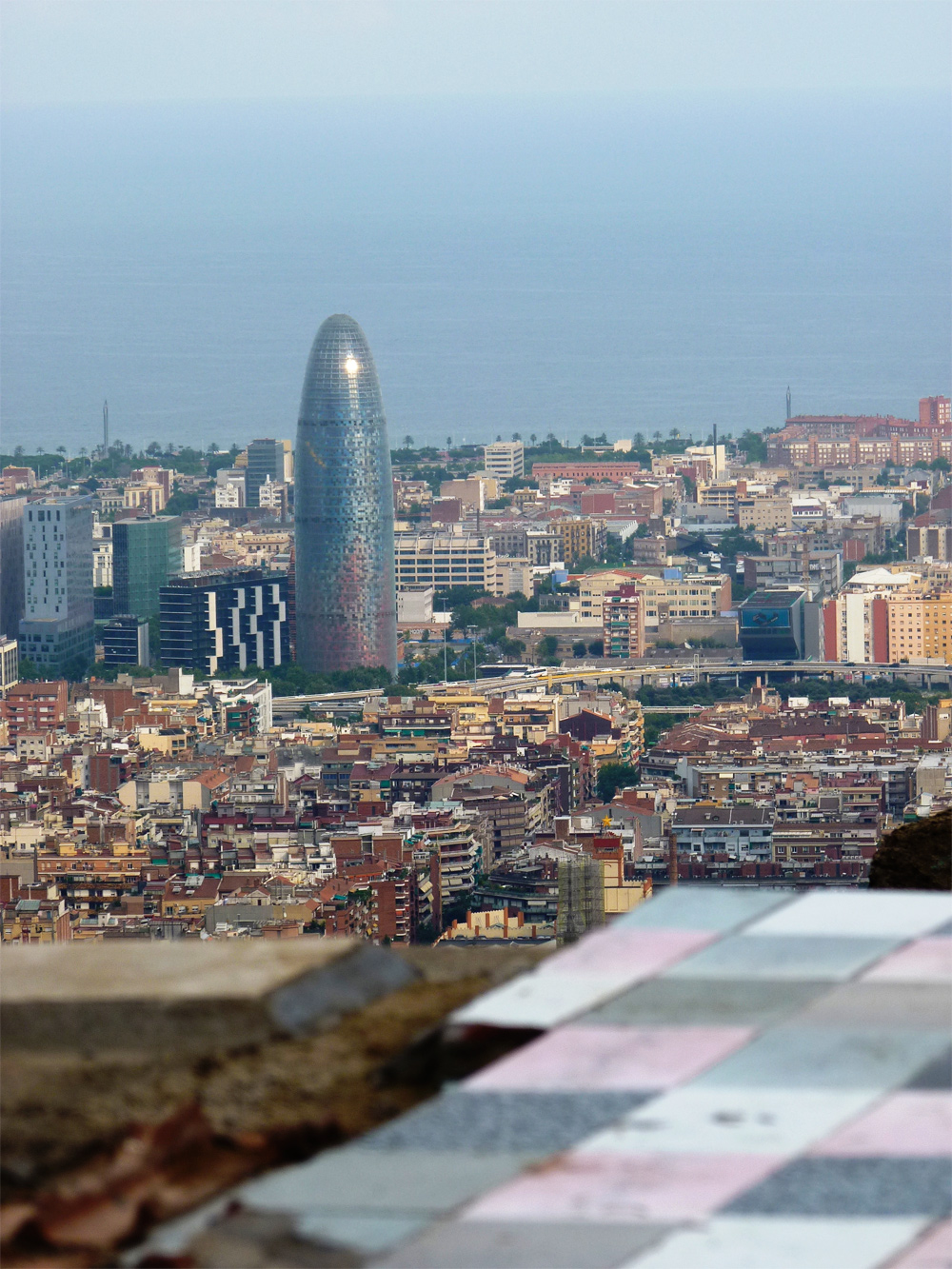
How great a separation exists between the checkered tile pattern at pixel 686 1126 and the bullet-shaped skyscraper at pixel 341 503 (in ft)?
68.0

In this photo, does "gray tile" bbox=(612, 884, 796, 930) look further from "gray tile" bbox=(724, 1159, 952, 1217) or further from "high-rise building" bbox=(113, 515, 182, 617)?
"high-rise building" bbox=(113, 515, 182, 617)

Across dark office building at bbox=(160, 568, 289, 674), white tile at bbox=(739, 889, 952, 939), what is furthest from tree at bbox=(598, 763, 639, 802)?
white tile at bbox=(739, 889, 952, 939)

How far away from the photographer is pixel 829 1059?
0.67 m

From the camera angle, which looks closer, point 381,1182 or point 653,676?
point 381,1182

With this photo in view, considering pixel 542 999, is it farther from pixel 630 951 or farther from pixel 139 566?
pixel 139 566

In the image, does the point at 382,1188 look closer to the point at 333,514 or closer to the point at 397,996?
the point at 397,996

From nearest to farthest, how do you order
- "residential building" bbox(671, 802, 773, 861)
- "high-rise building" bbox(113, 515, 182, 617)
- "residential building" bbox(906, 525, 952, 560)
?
"residential building" bbox(671, 802, 773, 861) < "high-rise building" bbox(113, 515, 182, 617) < "residential building" bbox(906, 525, 952, 560)

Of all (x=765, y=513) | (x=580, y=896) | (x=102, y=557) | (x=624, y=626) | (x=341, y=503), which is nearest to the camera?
(x=580, y=896)

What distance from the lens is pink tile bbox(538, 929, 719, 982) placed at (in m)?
0.75

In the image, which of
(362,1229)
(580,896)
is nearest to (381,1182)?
(362,1229)

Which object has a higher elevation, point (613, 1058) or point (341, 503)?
point (341, 503)

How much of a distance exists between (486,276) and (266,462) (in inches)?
1037

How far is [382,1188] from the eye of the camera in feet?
1.97

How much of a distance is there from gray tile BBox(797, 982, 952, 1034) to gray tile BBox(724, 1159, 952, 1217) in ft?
0.31
